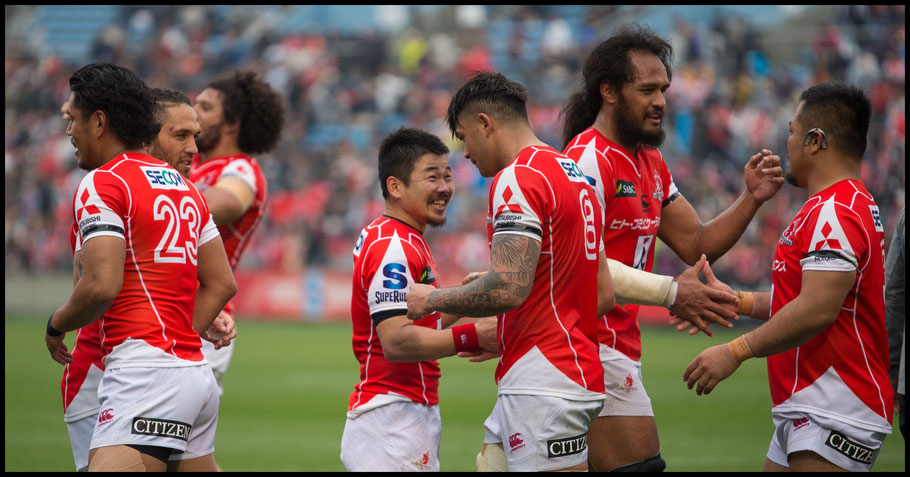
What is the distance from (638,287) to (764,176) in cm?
132

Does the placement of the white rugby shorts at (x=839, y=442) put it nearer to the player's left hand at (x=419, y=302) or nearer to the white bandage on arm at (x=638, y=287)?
the white bandage on arm at (x=638, y=287)

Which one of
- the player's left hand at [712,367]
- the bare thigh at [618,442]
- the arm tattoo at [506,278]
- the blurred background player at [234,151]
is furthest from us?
the blurred background player at [234,151]

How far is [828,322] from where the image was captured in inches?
165

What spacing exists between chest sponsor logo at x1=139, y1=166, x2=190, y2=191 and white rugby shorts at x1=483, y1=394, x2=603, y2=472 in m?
1.88

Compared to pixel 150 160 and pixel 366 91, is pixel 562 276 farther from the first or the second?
pixel 366 91

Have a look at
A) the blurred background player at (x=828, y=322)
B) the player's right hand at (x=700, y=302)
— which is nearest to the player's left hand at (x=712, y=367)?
the blurred background player at (x=828, y=322)

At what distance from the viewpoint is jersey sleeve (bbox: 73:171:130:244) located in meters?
3.95

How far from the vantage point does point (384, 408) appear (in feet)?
14.6

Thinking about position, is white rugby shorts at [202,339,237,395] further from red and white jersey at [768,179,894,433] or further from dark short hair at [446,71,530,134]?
red and white jersey at [768,179,894,433]

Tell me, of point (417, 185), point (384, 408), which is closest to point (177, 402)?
point (384, 408)

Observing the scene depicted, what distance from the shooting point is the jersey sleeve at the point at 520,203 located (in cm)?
379

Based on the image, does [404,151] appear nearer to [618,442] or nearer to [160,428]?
[160,428]

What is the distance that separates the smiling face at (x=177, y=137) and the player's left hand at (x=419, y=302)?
1.92 meters

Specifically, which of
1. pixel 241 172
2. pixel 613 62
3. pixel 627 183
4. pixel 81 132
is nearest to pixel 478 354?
pixel 627 183
